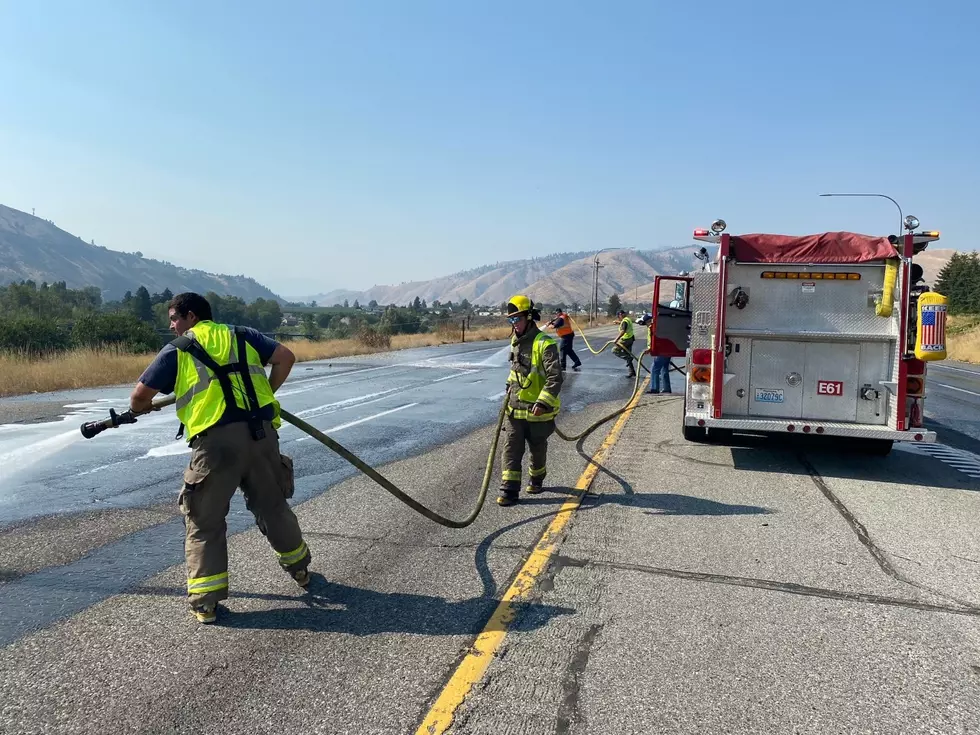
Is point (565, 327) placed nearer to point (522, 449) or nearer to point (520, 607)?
Answer: point (522, 449)

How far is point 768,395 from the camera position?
303 inches

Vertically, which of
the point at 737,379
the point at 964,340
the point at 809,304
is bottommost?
the point at 737,379

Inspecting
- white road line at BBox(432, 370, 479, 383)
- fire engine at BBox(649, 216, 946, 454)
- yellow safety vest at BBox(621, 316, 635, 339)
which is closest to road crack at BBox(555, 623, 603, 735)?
fire engine at BBox(649, 216, 946, 454)

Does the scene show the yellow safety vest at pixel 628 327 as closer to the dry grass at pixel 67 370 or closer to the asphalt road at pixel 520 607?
the asphalt road at pixel 520 607

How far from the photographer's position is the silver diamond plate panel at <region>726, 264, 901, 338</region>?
739 centimetres

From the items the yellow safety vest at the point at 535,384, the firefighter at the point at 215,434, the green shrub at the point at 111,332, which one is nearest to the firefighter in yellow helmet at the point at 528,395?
the yellow safety vest at the point at 535,384

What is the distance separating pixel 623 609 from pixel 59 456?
272 inches

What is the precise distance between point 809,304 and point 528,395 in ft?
11.9

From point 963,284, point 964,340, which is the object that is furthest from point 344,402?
point 963,284

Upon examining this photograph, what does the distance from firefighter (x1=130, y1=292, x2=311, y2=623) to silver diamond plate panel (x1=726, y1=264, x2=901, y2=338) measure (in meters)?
5.57

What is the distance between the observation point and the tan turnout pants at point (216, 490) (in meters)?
3.71

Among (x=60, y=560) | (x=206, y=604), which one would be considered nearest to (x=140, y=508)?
(x=60, y=560)

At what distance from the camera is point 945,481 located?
723 centimetres

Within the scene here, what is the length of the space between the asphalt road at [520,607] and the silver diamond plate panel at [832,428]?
479 mm
